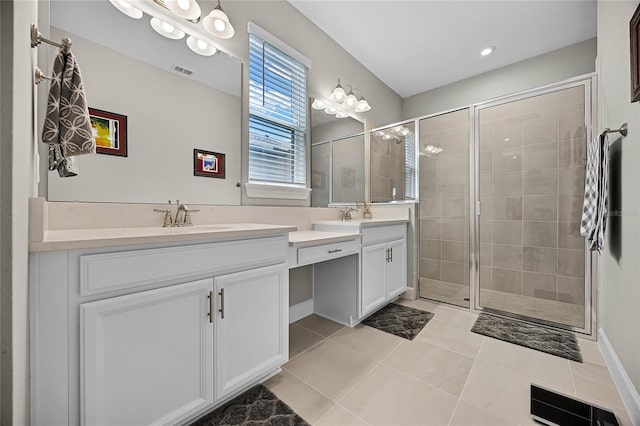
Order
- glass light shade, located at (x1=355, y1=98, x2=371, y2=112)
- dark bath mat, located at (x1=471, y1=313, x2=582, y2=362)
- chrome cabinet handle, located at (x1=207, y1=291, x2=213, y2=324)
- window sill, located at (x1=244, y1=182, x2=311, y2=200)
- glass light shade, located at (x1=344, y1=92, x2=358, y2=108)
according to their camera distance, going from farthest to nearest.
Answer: glass light shade, located at (x1=355, y1=98, x2=371, y2=112) → glass light shade, located at (x1=344, y1=92, x2=358, y2=108) → window sill, located at (x1=244, y1=182, x2=311, y2=200) → dark bath mat, located at (x1=471, y1=313, x2=582, y2=362) → chrome cabinet handle, located at (x1=207, y1=291, x2=213, y2=324)

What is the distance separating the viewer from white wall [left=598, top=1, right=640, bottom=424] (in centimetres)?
130

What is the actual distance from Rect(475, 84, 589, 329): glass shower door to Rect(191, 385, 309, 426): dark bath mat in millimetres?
2169

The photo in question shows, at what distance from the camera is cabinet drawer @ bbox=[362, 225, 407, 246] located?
2231 mm

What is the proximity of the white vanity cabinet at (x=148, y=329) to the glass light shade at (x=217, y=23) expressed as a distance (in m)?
1.36

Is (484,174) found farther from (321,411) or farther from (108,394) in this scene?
(108,394)

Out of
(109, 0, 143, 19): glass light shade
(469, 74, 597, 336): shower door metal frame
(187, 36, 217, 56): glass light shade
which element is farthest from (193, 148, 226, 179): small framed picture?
(469, 74, 597, 336): shower door metal frame

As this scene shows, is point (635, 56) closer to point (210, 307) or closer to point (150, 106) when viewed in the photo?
point (210, 307)

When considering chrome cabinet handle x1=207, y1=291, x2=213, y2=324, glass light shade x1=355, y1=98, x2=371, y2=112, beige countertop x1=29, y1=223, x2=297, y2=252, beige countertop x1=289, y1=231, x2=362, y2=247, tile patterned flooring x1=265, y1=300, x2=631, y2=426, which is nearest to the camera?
beige countertop x1=29, y1=223, x2=297, y2=252

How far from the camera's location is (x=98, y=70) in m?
1.32

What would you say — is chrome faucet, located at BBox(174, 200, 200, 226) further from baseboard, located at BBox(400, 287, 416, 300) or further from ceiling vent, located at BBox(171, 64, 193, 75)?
baseboard, located at BBox(400, 287, 416, 300)

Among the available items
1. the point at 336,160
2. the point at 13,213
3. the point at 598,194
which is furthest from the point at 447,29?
the point at 13,213

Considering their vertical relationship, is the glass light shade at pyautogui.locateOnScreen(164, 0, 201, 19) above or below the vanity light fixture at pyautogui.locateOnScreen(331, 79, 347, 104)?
below

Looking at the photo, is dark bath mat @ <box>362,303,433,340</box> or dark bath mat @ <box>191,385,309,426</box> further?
dark bath mat @ <box>362,303,433,340</box>

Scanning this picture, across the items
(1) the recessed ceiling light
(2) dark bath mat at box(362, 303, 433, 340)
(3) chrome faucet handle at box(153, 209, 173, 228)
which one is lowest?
(2) dark bath mat at box(362, 303, 433, 340)
